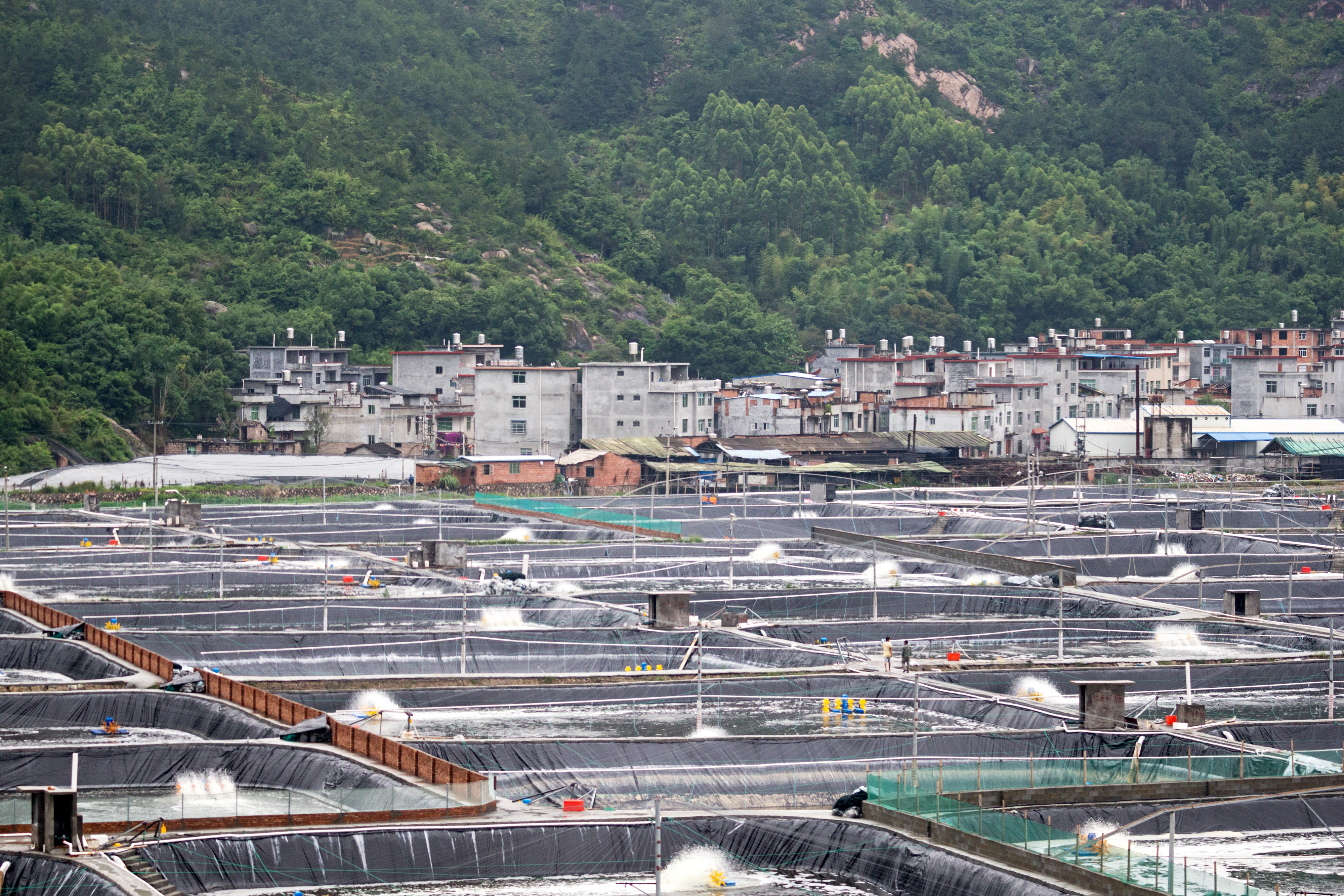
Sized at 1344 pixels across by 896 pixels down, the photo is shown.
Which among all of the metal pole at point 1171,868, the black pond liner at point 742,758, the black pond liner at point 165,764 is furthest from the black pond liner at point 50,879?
the metal pole at point 1171,868

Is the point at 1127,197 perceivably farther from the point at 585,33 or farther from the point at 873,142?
the point at 585,33

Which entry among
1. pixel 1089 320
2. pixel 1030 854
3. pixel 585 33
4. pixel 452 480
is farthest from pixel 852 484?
pixel 585 33

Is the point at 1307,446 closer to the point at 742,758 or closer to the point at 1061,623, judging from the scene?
the point at 1061,623

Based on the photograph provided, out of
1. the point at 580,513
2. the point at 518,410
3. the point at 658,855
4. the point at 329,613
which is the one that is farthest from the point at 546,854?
the point at 518,410

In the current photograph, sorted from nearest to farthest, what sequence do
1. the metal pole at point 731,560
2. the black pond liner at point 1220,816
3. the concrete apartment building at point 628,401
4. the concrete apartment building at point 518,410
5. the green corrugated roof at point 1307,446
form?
the black pond liner at point 1220,816
the metal pole at point 731,560
the concrete apartment building at point 518,410
the concrete apartment building at point 628,401
the green corrugated roof at point 1307,446

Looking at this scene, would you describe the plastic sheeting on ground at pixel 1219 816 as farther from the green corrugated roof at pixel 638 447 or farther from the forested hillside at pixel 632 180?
the forested hillside at pixel 632 180

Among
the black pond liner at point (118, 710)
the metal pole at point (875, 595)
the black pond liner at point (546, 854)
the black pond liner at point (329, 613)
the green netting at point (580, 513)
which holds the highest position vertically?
the green netting at point (580, 513)
